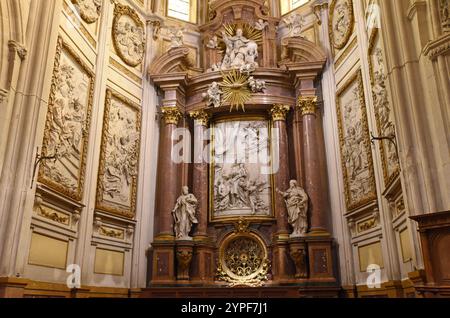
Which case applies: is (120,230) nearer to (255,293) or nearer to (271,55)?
(255,293)

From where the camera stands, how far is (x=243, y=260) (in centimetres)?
1261

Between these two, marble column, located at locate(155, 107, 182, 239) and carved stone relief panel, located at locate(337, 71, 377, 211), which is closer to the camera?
carved stone relief panel, located at locate(337, 71, 377, 211)

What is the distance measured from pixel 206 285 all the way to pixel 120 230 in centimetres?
273

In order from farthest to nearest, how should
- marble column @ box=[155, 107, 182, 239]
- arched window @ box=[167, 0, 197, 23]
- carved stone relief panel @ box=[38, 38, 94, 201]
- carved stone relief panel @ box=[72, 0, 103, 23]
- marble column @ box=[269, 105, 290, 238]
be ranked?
arched window @ box=[167, 0, 197, 23]
marble column @ box=[155, 107, 182, 239]
marble column @ box=[269, 105, 290, 238]
carved stone relief panel @ box=[72, 0, 103, 23]
carved stone relief panel @ box=[38, 38, 94, 201]

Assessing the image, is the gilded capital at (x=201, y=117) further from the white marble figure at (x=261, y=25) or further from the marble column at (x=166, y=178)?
the white marble figure at (x=261, y=25)

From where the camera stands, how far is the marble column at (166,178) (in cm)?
1267

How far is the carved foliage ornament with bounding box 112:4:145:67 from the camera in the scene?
13094 mm

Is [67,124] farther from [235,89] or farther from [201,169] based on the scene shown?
[235,89]

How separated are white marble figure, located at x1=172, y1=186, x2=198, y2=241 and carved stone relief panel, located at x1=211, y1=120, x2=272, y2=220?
662mm

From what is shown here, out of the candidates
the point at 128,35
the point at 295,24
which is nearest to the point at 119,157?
the point at 128,35

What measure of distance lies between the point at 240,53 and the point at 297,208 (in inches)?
209

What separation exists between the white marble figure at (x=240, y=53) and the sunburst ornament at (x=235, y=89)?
27 cm

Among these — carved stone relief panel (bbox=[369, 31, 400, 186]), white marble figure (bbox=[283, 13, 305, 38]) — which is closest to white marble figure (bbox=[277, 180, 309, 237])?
carved stone relief panel (bbox=[369, 31, 400, 186])

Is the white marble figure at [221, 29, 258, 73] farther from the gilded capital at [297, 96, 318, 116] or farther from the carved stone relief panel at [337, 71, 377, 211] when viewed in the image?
the carved stone relief panel at [337, 71, 377, 211]
